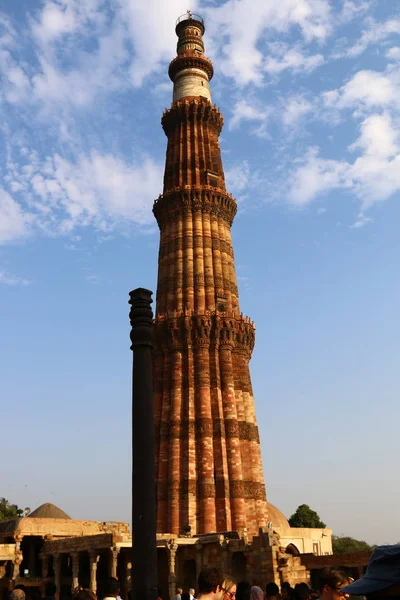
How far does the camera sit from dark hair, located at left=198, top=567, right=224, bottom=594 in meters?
5.22

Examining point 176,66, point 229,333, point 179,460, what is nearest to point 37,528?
point 179,460

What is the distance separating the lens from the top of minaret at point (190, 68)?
138 ft

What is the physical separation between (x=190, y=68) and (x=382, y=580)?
43.8 meters

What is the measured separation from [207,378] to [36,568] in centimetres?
1324

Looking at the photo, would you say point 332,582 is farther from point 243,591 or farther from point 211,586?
point 243,591

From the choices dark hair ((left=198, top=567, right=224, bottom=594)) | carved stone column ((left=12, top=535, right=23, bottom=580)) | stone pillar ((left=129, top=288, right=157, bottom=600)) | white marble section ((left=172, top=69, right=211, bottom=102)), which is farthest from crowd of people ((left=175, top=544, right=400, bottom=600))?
white marble section ((left=172, top=69, right=211, bottom=102))

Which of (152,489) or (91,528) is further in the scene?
(91,528)

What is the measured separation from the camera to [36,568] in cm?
3212

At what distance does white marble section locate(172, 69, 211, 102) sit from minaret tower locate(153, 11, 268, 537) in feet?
0.25

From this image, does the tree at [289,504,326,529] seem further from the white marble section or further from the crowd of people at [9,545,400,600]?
the crowd of people at [9,545,400,600]

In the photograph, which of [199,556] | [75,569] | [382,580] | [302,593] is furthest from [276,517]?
[382,580]

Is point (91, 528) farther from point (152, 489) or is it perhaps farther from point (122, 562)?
point (152, 489)

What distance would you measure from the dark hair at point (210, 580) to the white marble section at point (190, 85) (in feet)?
131

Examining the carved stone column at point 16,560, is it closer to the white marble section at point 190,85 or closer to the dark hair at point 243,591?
the dark hair at point 243,591
